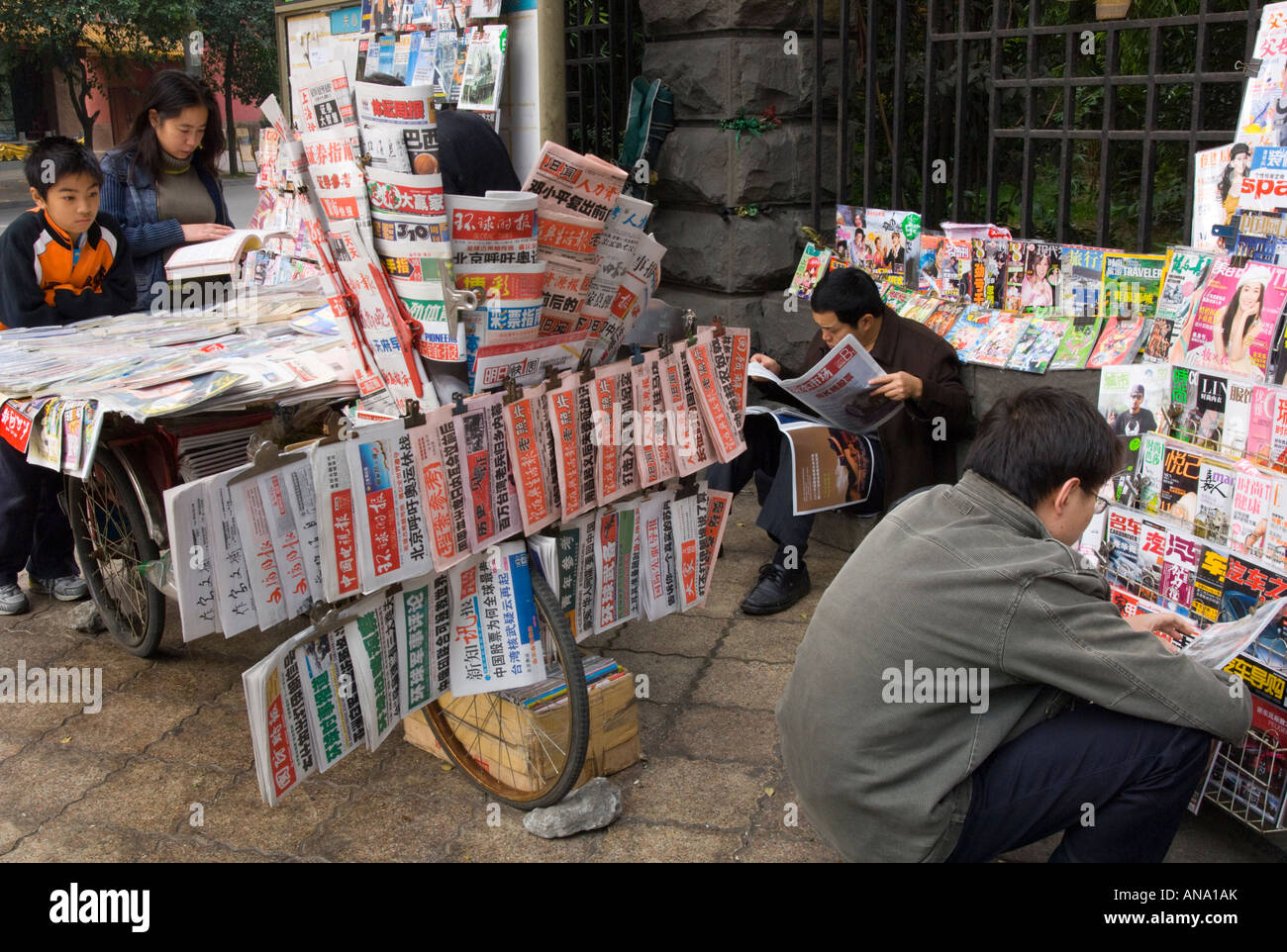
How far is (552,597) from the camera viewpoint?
2723 mm

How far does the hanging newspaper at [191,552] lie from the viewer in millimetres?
2182

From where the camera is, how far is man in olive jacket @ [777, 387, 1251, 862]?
6.36ft

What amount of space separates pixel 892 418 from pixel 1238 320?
1.49 metres

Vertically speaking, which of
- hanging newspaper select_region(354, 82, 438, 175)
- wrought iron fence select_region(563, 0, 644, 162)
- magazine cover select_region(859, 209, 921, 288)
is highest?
wrought iron fence select_region(563, 0, 644, 162)

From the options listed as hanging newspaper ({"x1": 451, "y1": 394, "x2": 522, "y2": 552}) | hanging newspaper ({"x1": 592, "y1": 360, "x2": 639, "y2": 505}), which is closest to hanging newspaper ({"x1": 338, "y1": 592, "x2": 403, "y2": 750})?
hanging newspaper ({"x1": 451, "y1": 394, "x2": 522, "y2": 552})

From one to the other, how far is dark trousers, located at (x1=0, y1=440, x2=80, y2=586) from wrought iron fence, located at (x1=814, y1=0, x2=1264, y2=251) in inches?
129

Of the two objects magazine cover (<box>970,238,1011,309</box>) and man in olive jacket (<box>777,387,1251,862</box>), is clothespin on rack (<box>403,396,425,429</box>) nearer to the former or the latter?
man in olive jacket (<box>777,387,1251,862</box>)

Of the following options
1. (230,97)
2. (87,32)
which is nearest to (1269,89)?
(230,97)

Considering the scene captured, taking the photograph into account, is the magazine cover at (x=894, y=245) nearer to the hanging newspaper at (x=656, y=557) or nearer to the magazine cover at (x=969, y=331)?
the magazine cover at (x=969, y=331)

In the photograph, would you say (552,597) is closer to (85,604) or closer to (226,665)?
(226,665)

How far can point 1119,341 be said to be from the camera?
3.41m

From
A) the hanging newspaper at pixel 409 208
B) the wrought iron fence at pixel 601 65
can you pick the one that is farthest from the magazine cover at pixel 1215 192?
the wrought iron fence at pixel 601 65
